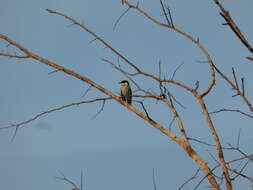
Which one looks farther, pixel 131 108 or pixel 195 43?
pixel 131 108

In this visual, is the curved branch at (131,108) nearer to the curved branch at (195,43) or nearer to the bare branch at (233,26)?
the curved branch at (195,43)

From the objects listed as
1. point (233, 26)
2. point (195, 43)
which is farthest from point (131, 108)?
point (233, 26)

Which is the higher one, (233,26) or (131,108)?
(131,108)

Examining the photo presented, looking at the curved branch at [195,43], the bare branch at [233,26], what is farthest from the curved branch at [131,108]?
the bare branch at [233,26]

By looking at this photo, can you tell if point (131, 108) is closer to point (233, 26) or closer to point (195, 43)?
point (195, 43)

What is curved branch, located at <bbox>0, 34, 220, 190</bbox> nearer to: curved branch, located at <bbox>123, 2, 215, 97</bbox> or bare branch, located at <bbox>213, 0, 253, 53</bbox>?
curved branch, located at <bbox>123, 2, 215, 97</bbox>

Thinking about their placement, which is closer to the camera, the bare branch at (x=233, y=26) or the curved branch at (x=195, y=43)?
the bare branch at (x=233, y=26)

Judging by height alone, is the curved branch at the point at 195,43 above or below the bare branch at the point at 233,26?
above

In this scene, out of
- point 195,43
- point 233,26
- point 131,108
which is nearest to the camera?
point 233,26

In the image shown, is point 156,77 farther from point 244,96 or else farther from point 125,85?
point 125,85

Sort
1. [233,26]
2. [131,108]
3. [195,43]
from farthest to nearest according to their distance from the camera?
[131,108] → [195,43] → [233,26]

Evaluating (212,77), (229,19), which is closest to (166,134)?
(212,77)

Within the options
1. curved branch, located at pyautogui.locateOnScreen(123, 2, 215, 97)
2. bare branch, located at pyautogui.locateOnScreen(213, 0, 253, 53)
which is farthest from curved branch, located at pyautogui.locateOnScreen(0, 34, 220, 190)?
bare branch, located at pyautogui.locateOnScreen(213, 0, 253, 53)

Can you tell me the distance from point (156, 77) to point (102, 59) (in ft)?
1.97
